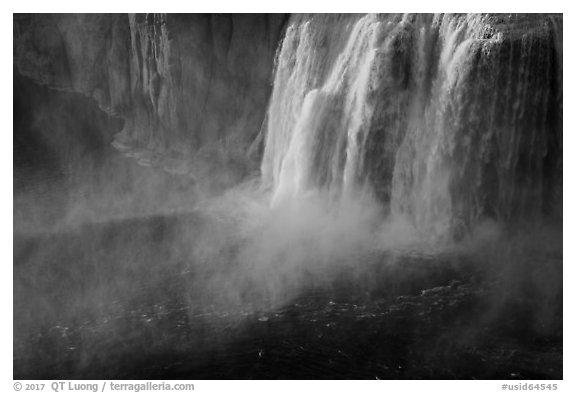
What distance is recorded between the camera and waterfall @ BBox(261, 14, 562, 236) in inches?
577

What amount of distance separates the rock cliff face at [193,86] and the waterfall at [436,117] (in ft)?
11.5

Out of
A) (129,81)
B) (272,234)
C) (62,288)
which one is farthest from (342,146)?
(129,81)

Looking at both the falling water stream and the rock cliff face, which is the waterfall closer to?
the falling water stream

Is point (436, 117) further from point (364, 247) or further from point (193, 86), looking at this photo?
point (193, 86)

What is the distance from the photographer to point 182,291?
14.7 metres

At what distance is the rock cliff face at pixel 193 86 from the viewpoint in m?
Result: 22.1

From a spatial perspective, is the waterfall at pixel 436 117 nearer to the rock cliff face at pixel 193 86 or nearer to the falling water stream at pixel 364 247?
the falling water stream at pixel 364 247

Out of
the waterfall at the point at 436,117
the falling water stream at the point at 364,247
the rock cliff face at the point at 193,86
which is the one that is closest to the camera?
the falling water stream at the point at 364,247

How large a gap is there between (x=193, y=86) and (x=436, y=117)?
32.3 feet

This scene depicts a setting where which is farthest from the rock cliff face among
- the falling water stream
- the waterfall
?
the waterfall

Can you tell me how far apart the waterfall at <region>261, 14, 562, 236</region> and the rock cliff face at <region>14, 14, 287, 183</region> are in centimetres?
349

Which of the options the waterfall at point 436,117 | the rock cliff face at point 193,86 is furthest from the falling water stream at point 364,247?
the rock cliff face at point 193,86

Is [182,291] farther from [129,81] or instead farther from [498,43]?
[129,81]

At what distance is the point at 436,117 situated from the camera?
16.0 m
